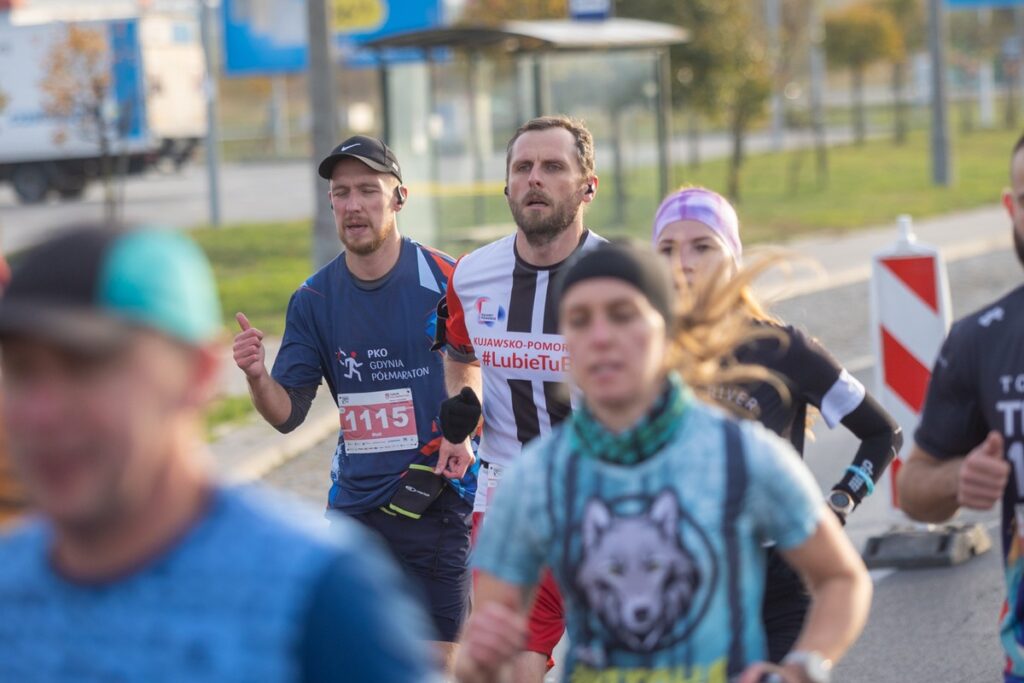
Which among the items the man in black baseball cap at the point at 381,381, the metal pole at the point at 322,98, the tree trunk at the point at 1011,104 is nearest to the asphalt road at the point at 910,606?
the man in black baseball cap at the point at 381,381

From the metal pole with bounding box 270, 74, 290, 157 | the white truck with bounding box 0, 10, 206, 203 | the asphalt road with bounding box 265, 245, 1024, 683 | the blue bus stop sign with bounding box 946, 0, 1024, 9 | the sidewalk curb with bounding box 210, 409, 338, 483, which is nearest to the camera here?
the asphalt road with bounding box 265, 245, 1024, 683

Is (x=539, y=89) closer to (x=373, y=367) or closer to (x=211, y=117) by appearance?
(x=211, y=117)

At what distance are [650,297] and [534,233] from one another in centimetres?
265

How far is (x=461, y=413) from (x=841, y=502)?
4.55 feet

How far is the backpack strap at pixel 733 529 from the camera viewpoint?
3080 millimetres

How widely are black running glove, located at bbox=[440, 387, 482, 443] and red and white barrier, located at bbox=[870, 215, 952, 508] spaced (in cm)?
348

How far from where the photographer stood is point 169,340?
7.22ft

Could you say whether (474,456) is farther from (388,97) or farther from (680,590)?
(388,97)

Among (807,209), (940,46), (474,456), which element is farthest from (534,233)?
(940,46)

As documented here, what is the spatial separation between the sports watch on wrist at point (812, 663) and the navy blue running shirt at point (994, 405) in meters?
0.74

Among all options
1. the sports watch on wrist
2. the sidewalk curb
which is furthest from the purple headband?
the sidewalk curb

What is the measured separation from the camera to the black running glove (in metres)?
5.67

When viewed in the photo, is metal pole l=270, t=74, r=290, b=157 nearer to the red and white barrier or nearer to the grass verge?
the grass verge

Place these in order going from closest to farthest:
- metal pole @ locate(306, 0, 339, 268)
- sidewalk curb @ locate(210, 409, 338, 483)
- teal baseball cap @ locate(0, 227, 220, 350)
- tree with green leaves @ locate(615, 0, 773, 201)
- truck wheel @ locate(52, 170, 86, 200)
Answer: teal baseball cap @ locate(0, 227, 220, 350) < sidewalk curb @ locate(210, 409, 338, 483) < metal pole @ locate(306, 0, 339, 268) < tree with green leaves @ locate(615, 0, 773, 201) < truck wheel @ locate(52, 170, 86, 200)
